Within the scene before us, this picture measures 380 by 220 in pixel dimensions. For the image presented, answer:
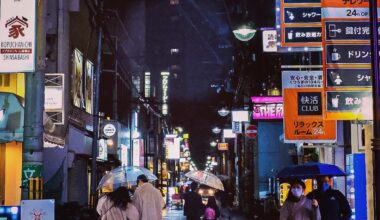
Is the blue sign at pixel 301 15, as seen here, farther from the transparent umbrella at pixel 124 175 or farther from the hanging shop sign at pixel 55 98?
the hanging shop sign at pixel 55 98

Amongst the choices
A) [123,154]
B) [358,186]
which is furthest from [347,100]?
[123,154]

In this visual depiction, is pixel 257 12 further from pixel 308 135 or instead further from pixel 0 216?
pixel 0 216

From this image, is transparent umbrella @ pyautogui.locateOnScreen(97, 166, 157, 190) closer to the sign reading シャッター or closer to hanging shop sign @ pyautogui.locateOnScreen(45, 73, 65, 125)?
hanging shop sign @ pyautogui.locateOnScreen(45, 73, 65, 125)

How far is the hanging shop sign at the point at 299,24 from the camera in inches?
637

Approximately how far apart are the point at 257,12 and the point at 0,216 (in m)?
41.6

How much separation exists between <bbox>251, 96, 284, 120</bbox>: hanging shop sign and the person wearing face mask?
26.5 meters

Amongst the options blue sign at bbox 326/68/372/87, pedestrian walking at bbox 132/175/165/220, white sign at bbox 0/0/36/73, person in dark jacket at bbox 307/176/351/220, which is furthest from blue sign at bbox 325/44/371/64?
white sign at bbox 0/0/36/73

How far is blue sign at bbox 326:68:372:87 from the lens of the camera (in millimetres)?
13586

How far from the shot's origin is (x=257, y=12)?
50719mm

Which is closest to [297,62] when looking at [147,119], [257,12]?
[257,12]

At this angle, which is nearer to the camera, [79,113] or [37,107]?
[37,107]

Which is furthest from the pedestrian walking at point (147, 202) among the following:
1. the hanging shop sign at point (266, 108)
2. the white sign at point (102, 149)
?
the hanging shop sign at point (266, 108)

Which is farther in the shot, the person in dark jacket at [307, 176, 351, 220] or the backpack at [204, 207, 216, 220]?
the backpack at [204, 207, 216, 220]

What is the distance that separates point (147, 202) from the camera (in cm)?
1327
